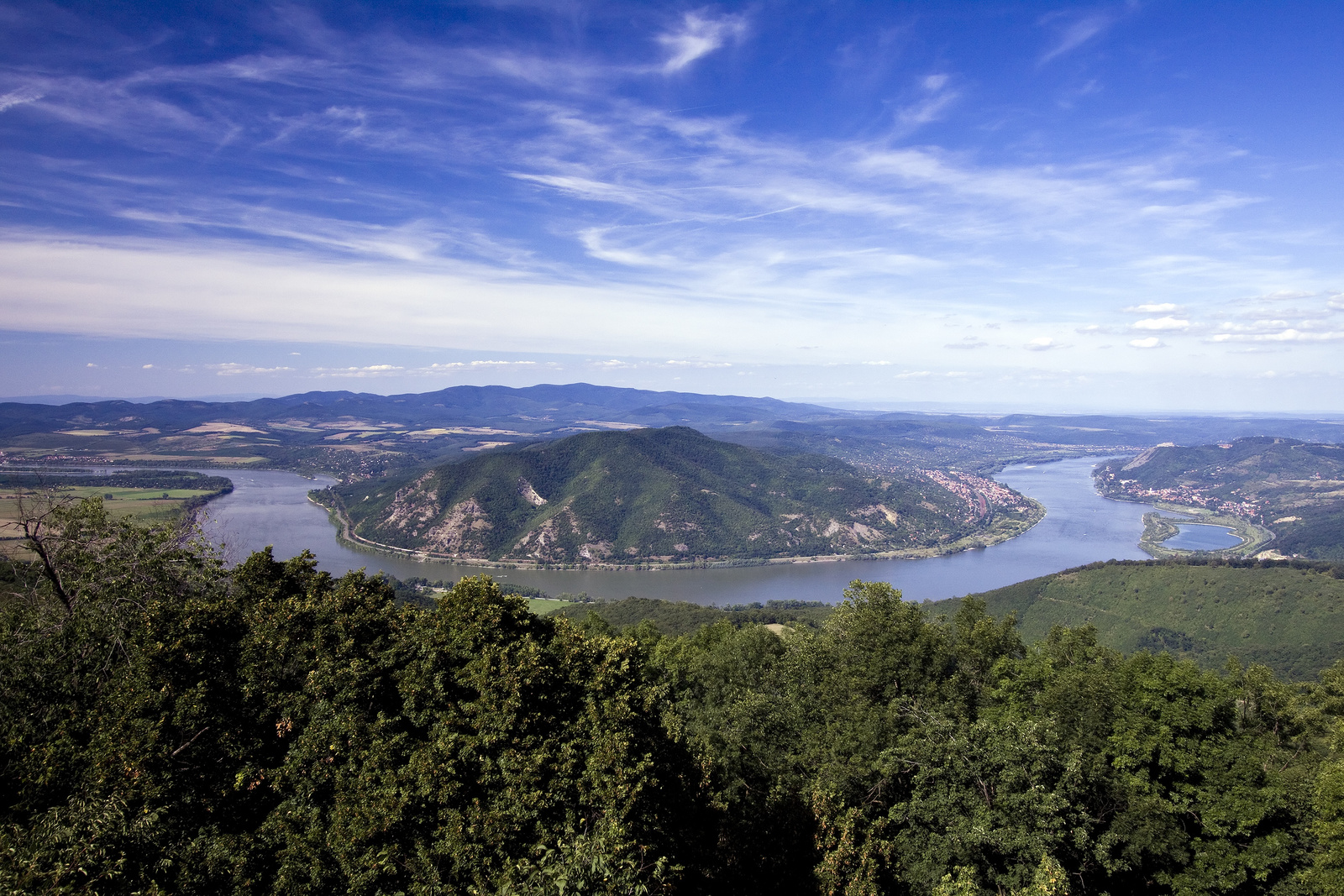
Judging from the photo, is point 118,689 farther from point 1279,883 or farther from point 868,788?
point 1279,883

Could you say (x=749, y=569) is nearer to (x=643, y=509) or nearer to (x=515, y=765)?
(x=643, y=509)

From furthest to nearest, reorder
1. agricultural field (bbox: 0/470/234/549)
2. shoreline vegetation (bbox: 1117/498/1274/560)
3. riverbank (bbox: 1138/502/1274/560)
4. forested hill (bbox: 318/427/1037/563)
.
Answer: forested hill (bbox: 318/427/1037/563) → riverbank (bbox: 1138/502/1274/560) → shoreline vegetation (bbox: 1117/498/1274/560) → agricultural field (bbox: 0/470/234/549)

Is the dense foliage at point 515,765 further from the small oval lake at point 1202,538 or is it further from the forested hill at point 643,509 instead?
the small oval lake at point 1202,538

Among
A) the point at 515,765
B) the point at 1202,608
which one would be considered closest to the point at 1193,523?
the point at 1202,608

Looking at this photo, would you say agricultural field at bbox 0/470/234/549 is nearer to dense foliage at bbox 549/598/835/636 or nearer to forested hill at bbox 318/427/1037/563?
forested hill at bbox 318/427/1037/563

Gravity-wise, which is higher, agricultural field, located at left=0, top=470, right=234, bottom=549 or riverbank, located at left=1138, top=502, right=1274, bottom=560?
agricultural field, located at left=0, top=470, right=234, bottom=549

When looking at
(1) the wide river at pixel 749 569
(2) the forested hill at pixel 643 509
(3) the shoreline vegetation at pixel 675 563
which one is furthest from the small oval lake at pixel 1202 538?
(2) the forested hill at pixel 643 509

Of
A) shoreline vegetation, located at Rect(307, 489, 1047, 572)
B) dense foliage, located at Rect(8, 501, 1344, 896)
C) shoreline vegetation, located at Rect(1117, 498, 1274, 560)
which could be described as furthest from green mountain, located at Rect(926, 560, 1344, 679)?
dense foliage, located at Rect(8, 501, 1344, 896)
